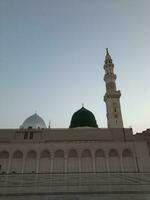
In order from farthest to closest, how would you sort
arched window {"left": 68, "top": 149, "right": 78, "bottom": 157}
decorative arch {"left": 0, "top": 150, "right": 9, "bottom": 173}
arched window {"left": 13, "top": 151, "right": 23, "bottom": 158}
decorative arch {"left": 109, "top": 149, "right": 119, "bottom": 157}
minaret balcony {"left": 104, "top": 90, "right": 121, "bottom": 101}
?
minaret balcony {"left": 104, "top": 90, "right": 121, "bottom": 101}
decorative arch {"left": 109, "top": 149, "right": 119, "bottom": 157}
arched window {"left": 68, "top": 149, "right": 78, "bottom": 157}
arched window {"left": 13, "top": 151, "right": 23, "bottom": 158}
decorative arch {"left": 0, "top": 150, "right": 9, "bottom": 173}

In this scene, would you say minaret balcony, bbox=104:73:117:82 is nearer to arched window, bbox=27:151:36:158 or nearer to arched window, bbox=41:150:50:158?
arched window, bbox=41:150:50:158

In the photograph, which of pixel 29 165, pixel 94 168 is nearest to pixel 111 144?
pixel 94 168

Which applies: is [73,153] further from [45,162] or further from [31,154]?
[31,154]

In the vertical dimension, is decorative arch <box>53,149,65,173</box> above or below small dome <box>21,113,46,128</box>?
below

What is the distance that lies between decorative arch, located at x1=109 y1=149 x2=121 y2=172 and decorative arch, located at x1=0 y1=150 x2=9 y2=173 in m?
9.10

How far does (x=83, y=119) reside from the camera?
23938 millimetres

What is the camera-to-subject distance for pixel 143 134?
20.1 meters

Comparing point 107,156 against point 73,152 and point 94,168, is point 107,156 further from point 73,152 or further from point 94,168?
point 73,152

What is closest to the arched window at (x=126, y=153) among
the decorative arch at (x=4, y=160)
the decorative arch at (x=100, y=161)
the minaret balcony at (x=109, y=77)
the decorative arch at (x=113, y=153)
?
the decorative arch at (x=113, y=153)

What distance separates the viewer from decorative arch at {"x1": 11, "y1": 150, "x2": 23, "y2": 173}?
17.8 metres

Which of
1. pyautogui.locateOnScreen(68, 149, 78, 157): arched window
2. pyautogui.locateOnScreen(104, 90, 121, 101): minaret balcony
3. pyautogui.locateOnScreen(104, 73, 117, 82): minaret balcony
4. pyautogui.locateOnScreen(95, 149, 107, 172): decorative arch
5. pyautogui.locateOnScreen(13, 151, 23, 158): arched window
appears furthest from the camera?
pyautogui.locateOnScreen(104, 73, 117, 82): minaret balcony

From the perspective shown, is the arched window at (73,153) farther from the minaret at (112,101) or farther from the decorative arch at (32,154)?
the minaret at (112,101)

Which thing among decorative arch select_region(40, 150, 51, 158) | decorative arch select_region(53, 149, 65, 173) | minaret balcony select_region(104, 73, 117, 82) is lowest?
decorative arch select_region(53, 149, 65, 173)

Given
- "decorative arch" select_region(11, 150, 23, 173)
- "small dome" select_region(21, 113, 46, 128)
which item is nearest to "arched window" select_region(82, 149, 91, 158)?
"decorative arch" select_region(11, 150, 23, 173)
